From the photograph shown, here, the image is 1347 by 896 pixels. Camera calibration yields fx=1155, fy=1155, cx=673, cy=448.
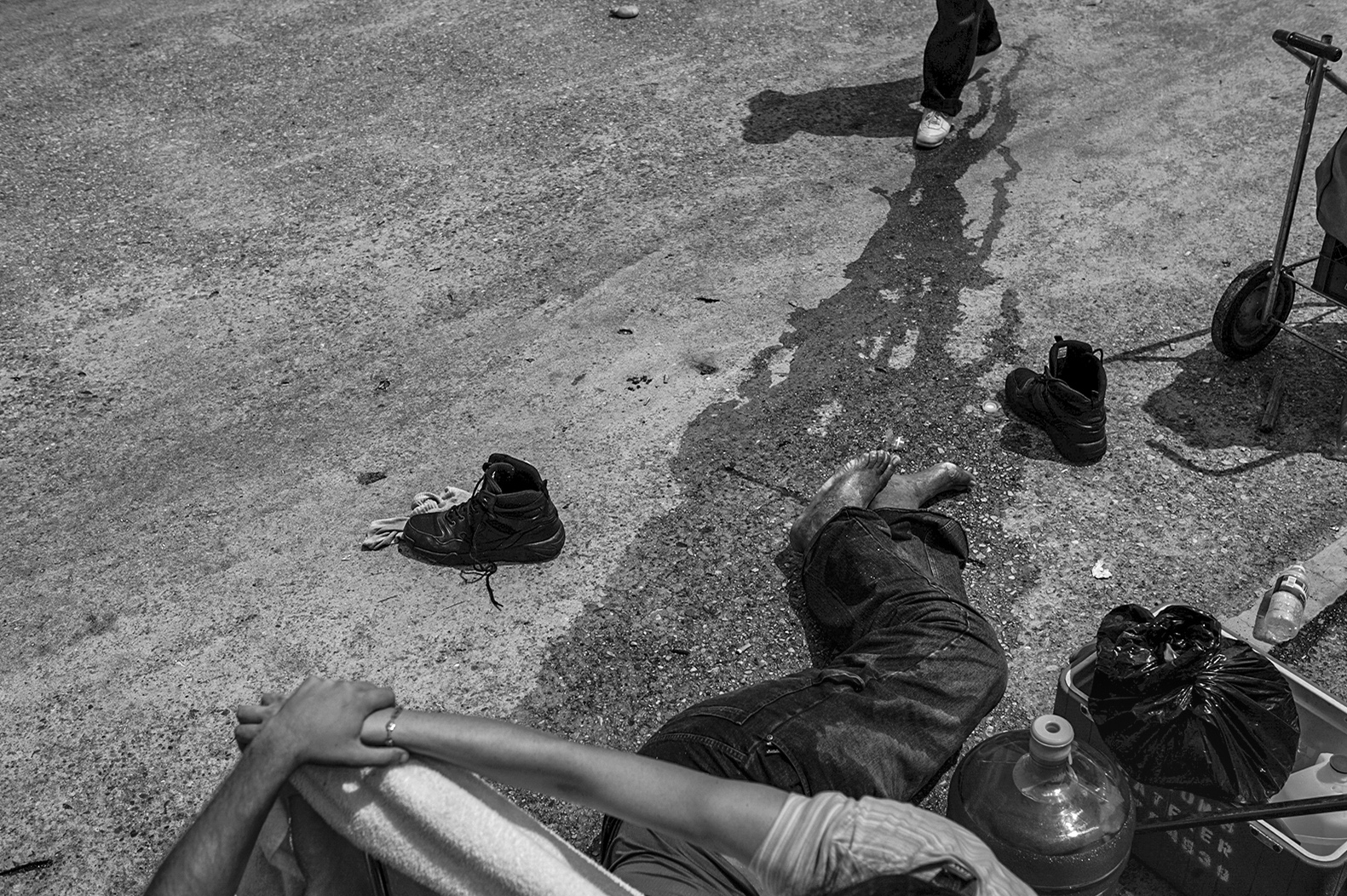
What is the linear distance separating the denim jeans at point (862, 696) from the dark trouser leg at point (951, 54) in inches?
132

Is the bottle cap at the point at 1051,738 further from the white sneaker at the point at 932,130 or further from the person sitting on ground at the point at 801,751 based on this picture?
the white sneaker at the point at 932,130

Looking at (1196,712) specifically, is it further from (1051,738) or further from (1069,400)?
(1069,400)

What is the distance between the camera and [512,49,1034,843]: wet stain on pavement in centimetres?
333

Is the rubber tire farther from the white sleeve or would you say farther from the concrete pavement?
the white sleeve

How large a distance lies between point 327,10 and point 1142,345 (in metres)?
5.52

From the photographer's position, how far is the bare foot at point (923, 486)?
3.73 metres

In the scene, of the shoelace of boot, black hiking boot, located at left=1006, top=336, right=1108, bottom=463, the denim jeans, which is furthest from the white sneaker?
the shoelace of boot

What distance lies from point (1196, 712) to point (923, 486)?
1.38 m

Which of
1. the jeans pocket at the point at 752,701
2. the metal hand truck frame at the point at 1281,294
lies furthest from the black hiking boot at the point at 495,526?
the metal hand truck frame at the point at 1281,294

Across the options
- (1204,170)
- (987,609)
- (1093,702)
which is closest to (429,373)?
(987,609)

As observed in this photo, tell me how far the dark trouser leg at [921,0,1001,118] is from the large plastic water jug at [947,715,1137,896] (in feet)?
14.2

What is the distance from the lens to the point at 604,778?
6.01ft

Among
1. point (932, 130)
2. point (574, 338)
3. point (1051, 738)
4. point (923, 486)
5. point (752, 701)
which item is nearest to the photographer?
point (1051, 738)

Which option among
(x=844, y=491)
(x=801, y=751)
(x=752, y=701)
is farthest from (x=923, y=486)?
(x=801, y=751)
